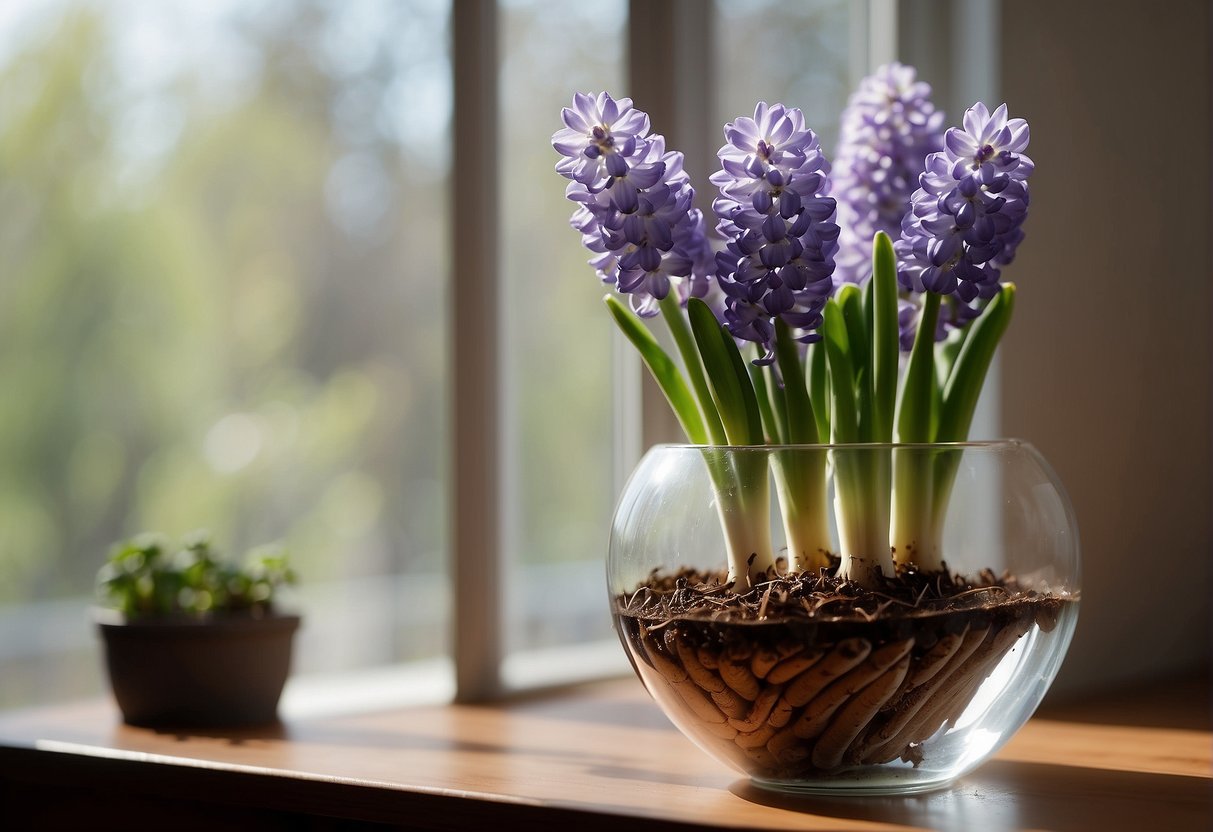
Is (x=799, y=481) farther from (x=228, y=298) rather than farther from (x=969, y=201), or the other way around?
(x=228, y=298)

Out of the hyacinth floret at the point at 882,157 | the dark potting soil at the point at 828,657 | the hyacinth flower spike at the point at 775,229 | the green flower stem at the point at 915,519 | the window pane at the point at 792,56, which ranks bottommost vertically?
the dark potting soil at the point at 828,657

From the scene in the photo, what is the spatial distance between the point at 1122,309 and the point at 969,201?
0.62 m

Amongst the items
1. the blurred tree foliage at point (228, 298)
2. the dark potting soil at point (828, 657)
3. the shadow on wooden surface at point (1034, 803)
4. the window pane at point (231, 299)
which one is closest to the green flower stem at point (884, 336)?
the dark potting soil at point (828, 657)

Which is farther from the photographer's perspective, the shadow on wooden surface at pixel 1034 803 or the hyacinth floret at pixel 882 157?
the hyacinth floret at pixel 882 157

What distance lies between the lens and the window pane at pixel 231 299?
16.6 ft

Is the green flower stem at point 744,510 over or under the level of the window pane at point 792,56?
under

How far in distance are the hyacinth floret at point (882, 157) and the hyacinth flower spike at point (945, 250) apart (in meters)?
0.12

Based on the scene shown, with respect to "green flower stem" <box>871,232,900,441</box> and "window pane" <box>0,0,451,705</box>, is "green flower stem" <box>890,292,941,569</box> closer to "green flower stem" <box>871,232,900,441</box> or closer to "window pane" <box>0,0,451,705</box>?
"green flower stem" <box>871,232,900,441</box>

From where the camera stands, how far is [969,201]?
67cm

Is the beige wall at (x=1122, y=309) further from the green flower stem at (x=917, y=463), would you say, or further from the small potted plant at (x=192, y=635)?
the small potted plant at (x=192, y=635)

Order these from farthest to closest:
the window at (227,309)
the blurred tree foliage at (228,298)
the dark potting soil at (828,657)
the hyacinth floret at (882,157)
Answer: the blurred tree foliage at (228,298), the window at (227,309), the hyacinth floret at (882,157), the dark potting soil at (828,657)

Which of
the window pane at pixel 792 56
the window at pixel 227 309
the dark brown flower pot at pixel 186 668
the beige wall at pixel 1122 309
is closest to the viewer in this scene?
the dark brown flower pot at pixel 186 668

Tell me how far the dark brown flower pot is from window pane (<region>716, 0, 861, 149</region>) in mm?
751

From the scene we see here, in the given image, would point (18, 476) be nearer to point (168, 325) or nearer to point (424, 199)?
point (168, 325)
